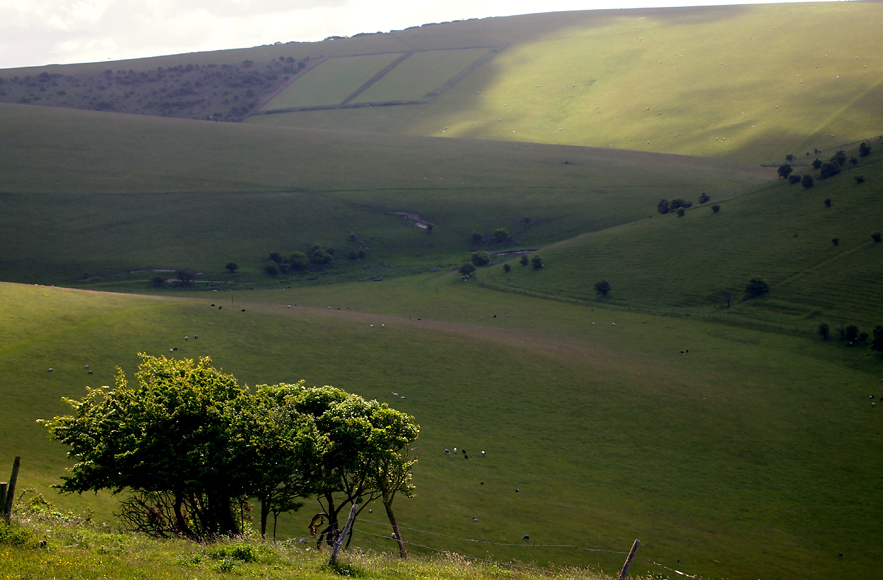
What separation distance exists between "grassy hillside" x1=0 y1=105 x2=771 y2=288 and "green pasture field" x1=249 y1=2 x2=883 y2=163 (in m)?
15.4

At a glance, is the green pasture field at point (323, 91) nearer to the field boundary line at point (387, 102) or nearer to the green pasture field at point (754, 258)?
the field boundary line at point (387, 102)

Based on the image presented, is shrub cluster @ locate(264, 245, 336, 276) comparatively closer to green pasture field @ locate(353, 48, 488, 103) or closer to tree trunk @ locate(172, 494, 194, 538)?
tree trunk @ locate(172, 494, 194, 538)

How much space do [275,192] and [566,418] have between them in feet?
258

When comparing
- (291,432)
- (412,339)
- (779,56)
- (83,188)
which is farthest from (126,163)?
(779,56)

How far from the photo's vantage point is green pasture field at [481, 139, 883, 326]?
65.6m

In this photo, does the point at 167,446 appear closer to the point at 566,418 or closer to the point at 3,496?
the point at 3,496

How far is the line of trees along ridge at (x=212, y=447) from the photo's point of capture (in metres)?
18.3

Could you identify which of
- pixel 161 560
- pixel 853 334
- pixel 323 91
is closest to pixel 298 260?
pixel 853 334

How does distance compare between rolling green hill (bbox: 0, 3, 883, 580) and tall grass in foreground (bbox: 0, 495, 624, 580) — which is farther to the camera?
rolling green hill (bbox: 0, 3, 883, 580)

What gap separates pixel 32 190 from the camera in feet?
311

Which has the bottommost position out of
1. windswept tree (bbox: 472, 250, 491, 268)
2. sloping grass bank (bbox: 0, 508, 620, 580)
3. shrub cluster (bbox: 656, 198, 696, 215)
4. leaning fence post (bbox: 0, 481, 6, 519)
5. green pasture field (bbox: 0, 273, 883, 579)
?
green pasture field (bbox: 0, 273, 883, 579)

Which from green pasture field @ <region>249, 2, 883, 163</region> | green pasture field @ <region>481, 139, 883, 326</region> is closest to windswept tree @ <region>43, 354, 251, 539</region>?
green pasture field @ <region>481, 139, 883, 326</region>

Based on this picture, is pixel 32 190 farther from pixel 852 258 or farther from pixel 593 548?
pixel 852 258

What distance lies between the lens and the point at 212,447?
1858cm
